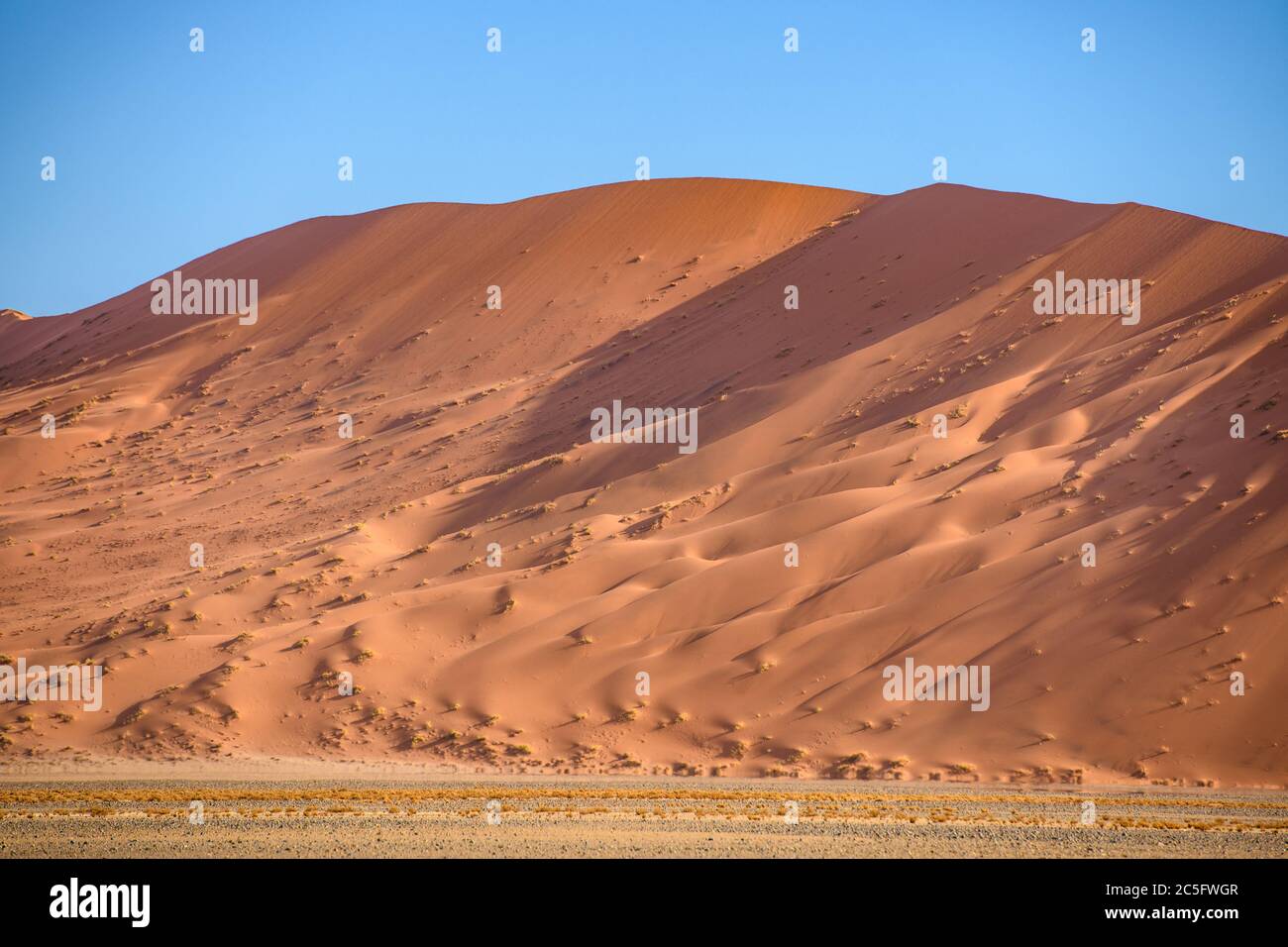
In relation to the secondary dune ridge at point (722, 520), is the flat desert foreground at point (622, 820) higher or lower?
lower

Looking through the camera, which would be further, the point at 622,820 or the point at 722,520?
the point at 722,520

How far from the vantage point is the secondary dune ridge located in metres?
20.4

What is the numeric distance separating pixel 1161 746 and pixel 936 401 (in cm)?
1323

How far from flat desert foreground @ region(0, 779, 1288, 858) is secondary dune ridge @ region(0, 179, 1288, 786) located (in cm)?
208

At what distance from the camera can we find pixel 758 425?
1244 inches

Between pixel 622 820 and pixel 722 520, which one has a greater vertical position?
pixel 722 520

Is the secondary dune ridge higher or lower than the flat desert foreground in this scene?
higher

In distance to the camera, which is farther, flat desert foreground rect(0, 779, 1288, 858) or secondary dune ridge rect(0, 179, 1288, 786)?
secondary dune ridge rect(0, 179, 1288, 786)

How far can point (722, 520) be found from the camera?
90.1ft

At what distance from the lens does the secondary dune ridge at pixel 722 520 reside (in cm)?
2041

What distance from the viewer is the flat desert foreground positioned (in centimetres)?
1194

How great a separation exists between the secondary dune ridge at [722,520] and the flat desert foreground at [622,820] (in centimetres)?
208

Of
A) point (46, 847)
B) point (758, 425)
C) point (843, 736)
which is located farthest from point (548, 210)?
point (46, 847)

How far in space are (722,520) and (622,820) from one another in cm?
1363
